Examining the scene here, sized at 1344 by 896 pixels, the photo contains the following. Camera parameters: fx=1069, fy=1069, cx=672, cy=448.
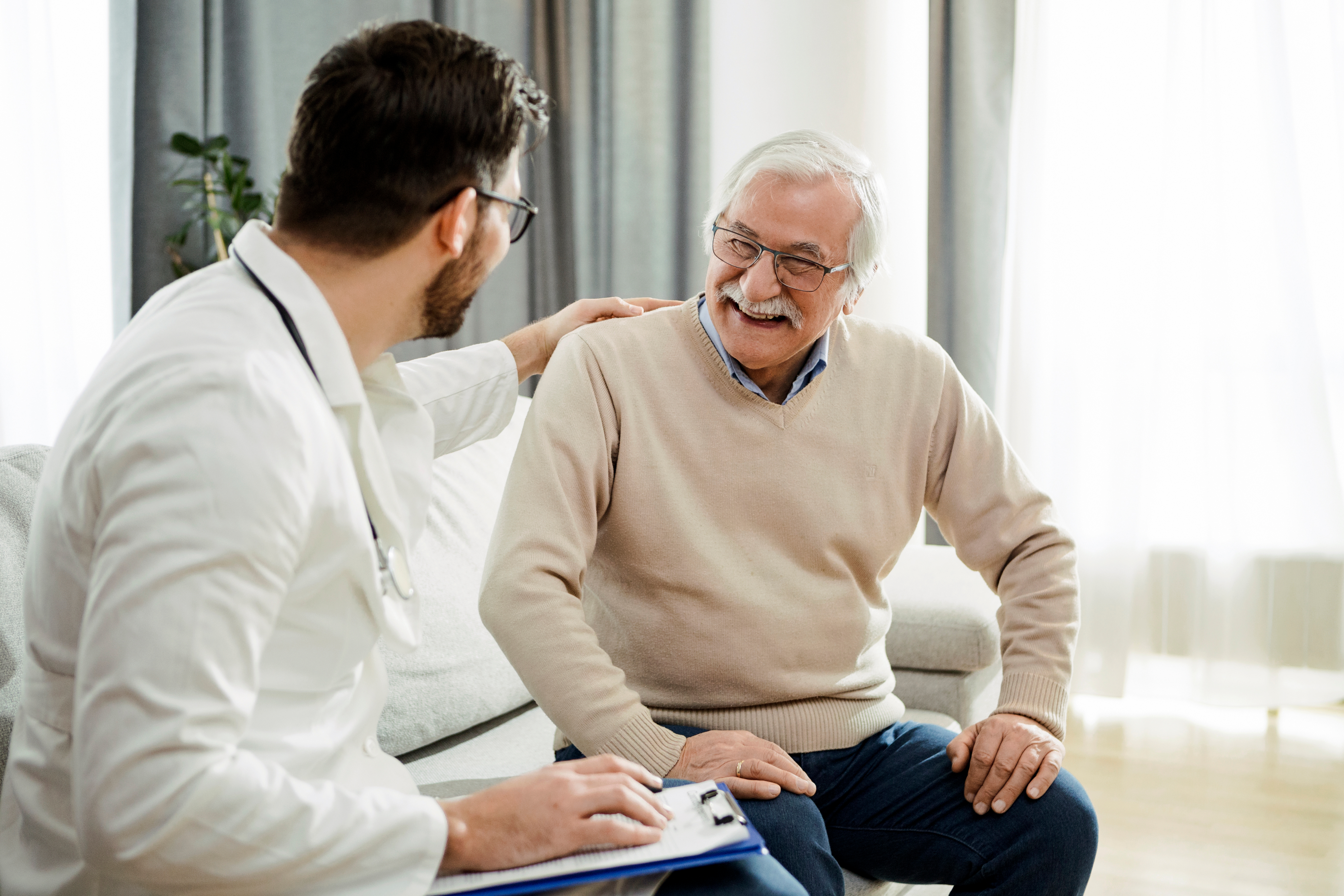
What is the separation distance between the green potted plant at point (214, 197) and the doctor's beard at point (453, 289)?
91.4 inches

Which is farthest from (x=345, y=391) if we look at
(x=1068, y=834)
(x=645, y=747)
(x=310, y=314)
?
(x=1068, y=834)

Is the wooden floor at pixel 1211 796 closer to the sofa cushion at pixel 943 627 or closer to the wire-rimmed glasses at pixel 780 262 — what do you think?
the sofa cushion at pixel 943 627

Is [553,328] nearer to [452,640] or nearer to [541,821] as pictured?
[452,640]

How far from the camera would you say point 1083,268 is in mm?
3061

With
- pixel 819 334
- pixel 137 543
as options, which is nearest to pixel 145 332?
pixel 137 543

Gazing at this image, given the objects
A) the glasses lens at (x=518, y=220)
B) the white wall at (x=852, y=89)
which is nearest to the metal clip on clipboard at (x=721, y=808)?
the glasses lens at (x=518, y=220)

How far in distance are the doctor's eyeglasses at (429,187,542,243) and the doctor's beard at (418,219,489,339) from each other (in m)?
0.03

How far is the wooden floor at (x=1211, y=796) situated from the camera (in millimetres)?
2068

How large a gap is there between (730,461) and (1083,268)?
202 cm

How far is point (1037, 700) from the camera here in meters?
1.40

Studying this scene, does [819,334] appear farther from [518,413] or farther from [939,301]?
[939,301]

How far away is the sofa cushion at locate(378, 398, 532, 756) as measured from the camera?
1.56 m

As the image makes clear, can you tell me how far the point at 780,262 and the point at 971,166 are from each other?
71.9 inches

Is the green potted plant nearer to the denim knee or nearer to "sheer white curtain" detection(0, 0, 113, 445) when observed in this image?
"sheer white curtain" detection(0, 0, 113, 445)
